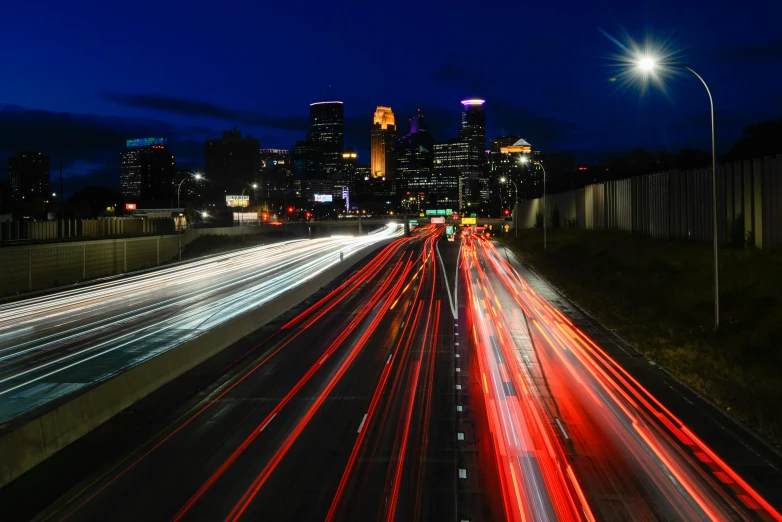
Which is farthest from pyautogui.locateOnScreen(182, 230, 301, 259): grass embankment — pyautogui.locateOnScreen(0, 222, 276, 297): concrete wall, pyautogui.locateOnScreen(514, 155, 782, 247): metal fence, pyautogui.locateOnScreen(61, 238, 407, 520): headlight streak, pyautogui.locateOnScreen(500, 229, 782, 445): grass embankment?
pyautogui.locateOnScreen(500, 229, 782, 445): grass embankment

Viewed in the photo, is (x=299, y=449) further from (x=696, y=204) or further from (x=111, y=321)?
(x=696, y=204)

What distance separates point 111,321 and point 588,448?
23.1m

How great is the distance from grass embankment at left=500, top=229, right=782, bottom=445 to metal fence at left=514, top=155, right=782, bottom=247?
1.42m

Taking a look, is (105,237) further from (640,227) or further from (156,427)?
(156,427)

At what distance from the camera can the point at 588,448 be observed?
13062 millimetres

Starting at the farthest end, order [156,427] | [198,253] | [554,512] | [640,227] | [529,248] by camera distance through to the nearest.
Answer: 1. [198,253]
2. [529,248]
3. [640,227]
4. [156,427]
5. [554,512]

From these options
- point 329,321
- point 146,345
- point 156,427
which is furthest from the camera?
point 329,321

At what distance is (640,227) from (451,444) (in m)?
45.4

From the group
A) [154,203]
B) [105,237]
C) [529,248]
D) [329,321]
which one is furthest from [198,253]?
[154,203]

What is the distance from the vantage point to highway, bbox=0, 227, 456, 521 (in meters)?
10.3

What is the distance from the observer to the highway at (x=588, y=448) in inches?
402

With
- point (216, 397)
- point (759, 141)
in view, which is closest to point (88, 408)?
point (216, 397)

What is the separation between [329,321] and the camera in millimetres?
30531

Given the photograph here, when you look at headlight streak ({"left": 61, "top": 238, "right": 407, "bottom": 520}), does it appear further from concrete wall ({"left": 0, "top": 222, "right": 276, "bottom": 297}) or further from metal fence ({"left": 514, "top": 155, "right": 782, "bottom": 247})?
metal fence ({"left": 514, "top": 155, "right": 782, "bottom": 247})
